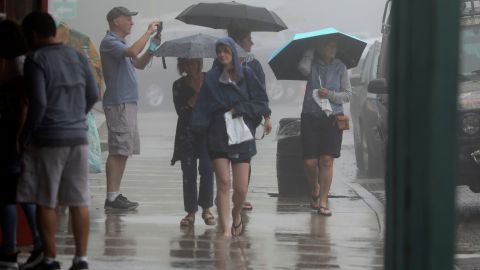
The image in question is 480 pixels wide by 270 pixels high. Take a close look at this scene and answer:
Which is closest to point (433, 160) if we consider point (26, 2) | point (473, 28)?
point (26, 2)

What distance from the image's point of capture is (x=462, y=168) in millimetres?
11898

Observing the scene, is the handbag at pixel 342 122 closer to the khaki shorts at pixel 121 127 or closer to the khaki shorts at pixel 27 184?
the khaki shorts at pixel 121 127

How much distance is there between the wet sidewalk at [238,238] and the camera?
349 inches

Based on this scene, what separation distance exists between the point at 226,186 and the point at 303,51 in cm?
289

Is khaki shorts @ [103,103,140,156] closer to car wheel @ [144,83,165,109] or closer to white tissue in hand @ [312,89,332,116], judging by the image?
white tissue in hand @ [312,89,332,116]

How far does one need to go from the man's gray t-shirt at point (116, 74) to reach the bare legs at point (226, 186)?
72.2 inches

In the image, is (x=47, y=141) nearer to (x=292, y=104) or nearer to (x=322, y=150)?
(x=322, y=150)

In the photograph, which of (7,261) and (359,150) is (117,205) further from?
(359,150)

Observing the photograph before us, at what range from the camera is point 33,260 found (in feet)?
26.6

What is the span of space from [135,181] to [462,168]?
4.78 metres

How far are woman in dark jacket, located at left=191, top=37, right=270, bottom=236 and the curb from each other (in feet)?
4.58

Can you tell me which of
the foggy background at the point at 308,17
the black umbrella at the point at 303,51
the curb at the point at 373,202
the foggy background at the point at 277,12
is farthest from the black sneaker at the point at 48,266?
the foggy background at the point at 308,17

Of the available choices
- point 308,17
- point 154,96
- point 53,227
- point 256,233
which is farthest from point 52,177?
point 154,96

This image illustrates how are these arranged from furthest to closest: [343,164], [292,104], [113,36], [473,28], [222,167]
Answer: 1. [292,104]
2. [343,164]
3. [473,28]
4. [113,36]
5. [222,167]
